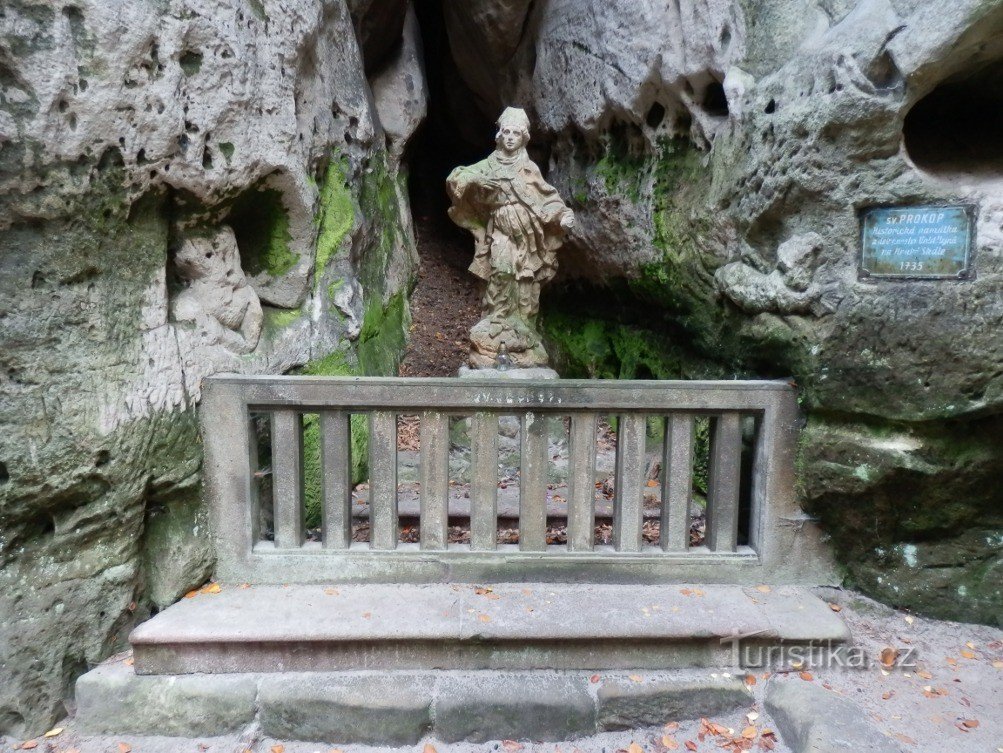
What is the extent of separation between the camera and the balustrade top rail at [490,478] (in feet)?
12.2

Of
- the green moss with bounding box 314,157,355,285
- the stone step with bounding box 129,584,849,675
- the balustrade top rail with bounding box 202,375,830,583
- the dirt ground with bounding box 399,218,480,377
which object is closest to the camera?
the stone step with bounding box 129,584,849,675

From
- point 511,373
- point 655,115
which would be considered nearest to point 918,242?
point 655,115

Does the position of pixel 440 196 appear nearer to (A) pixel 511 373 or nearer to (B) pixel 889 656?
(A) pixel 511 373

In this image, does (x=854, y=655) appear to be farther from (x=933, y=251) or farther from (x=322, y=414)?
(x=322, y=414)

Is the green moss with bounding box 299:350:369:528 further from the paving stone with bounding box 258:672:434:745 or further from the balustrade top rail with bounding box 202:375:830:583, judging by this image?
the paving stone with bounding box 258:672:434:745

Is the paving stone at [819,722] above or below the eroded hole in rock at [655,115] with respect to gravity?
below

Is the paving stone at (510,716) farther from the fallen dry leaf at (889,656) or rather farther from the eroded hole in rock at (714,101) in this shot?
the eroded hole in rock at (714,101)

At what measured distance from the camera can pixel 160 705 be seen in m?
3.19

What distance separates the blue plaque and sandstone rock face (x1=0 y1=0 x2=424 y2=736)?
3591 mm

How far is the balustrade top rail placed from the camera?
3725 mm

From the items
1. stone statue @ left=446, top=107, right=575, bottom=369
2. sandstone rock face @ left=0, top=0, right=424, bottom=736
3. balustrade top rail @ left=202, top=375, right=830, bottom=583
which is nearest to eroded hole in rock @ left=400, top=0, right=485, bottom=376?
stone statue @ left=446, top=107, right=575, bottom=369

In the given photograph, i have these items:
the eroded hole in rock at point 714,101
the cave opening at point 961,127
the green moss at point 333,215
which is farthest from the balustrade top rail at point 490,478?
the eroded hole in rock at point 714,101

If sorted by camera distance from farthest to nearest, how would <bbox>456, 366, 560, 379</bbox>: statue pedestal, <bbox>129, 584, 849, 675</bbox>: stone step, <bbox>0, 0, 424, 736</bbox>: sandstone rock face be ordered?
<bbox>456, 366, 560, 379</bbox>: statue pedestal → <bbox>129, 584, 849, 675</bbox>: stone step → <bbox>0, 0, 424, 736</bbox>: sandstone rock face

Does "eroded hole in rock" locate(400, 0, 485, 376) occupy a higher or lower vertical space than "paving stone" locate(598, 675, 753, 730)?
higher
